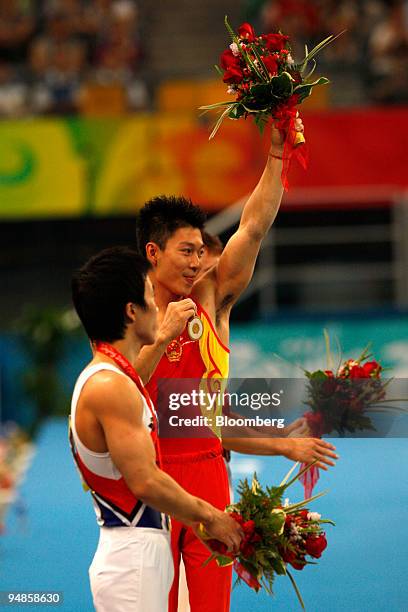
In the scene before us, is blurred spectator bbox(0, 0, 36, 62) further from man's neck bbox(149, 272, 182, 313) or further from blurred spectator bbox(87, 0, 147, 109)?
man's neck bbox(149, 272, 182, 313)

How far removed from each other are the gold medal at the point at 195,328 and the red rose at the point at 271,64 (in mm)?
934

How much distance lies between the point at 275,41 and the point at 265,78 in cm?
15

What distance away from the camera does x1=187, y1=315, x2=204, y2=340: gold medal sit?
157 inches

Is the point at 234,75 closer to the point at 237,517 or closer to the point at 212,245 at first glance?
the point at 212,245

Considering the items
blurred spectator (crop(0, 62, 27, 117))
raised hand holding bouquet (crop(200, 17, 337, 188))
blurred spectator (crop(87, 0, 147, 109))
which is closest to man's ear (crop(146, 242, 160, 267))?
raised hand holding bouquet (crop(200, 17, 337, 188))

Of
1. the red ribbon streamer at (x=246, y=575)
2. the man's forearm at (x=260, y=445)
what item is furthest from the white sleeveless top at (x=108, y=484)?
the man's forearm at (x=260, y=445)

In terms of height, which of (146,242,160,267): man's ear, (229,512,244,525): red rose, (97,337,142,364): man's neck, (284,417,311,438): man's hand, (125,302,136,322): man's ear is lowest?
(229,512,244,525): red rose

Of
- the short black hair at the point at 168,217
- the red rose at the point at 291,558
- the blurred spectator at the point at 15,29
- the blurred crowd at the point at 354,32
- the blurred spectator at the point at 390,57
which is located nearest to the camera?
the red rose at the point at 291,558

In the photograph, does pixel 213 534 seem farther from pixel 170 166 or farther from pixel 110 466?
pixel 170 166

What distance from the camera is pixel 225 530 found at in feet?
11.0

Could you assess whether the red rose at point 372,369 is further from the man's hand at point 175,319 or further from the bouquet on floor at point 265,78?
the bouquet on floor at point 265,78

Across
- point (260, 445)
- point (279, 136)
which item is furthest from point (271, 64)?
point (260, 445)

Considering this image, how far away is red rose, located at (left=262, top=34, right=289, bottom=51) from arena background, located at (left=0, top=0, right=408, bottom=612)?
16.3 ft

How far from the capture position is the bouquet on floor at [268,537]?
11.2 feet
